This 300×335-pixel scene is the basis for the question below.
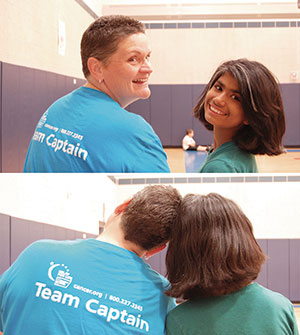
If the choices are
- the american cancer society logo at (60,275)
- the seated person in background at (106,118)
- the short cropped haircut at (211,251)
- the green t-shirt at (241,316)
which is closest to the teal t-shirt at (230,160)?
the seated person in background at (106,118)

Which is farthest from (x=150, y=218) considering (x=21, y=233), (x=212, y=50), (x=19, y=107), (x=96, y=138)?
(x=212, y=50)

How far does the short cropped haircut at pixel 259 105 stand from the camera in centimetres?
218

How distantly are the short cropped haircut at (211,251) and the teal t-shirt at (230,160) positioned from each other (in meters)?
0.44

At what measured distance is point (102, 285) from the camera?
1.80m

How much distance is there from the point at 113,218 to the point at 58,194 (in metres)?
0.60

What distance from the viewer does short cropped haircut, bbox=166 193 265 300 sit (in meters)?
1.78

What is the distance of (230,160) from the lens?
2.31 meters

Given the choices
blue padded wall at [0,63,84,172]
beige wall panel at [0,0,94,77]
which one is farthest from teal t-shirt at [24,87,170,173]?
beige wall panel at [0,0,94,77]

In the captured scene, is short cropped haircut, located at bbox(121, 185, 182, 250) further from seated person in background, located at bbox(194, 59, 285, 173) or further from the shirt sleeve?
seated person in background, located at bbox(194, 59, 285, 173)

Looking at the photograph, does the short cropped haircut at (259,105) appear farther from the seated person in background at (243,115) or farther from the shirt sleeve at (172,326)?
the shirt sleeve at (172,326)

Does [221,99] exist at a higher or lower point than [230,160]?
higher

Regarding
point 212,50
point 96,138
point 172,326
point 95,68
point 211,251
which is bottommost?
point 172,326

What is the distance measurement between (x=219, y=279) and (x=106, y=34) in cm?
104

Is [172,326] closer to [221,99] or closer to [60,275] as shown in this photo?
[60,275]
